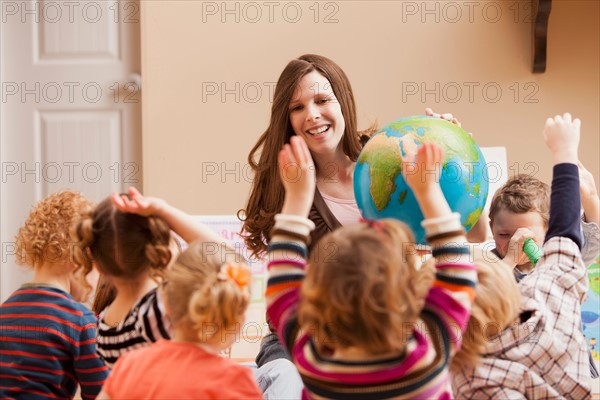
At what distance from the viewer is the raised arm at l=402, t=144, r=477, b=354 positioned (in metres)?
1.39

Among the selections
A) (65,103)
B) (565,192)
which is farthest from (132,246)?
(65,103)

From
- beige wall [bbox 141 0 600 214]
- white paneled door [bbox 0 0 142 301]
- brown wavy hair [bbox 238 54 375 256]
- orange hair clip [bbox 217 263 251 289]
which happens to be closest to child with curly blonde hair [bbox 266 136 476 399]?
orange hair clip [bbox 217 263 251 289]

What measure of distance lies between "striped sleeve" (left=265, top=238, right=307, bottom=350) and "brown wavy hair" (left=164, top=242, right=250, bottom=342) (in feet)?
0.21

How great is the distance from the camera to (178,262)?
61.4 inches

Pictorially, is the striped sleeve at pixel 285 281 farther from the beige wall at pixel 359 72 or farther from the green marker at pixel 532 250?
the beige wall at pixel 359 72

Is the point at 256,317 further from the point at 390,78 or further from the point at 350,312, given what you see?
the point at 350,312

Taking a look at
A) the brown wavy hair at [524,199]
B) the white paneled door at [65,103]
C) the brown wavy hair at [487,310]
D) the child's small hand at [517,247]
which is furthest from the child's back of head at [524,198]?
the white paneled door at [65,103]

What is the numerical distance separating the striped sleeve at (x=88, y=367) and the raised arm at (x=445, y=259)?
93 centimetres

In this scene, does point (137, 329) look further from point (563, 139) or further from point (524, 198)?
point (524, 198)

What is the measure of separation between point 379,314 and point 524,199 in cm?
131

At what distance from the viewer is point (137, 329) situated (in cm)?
168

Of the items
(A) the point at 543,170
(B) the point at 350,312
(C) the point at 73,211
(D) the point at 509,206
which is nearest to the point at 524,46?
(A) the point at 543,170

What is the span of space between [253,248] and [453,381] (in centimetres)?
100

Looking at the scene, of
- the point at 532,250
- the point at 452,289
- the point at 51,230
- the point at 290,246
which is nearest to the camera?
the point at 452,289
